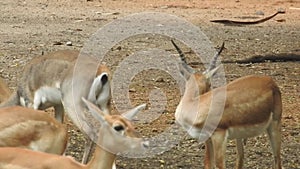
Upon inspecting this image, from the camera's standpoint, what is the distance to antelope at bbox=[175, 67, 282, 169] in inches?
274

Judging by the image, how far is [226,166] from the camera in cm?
749

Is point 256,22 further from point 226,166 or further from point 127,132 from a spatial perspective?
point 127,132

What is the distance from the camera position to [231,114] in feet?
23.1

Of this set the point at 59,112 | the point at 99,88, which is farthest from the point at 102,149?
the point at 59,112

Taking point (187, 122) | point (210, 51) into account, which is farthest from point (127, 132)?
point (210, 51)

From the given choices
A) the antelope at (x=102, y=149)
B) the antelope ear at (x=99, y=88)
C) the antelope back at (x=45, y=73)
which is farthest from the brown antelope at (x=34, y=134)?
the antelope back at (x=45, y=73)

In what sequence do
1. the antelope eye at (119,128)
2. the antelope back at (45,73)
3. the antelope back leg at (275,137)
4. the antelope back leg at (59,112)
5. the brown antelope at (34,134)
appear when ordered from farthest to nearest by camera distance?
the antelope back leg at (59,112) → the antelope back at (45,73) → the antelope back leg at (275,137) → the brown antelope at (34,134) → the antelope eye at (119,128)

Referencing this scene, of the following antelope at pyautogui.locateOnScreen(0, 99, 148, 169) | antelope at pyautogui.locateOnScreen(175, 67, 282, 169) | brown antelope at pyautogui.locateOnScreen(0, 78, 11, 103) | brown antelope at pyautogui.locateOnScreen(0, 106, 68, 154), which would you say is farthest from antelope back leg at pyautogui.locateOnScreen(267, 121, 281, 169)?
brown antelope at pyautogui.locateOnScreen(0, 78, 11, 103)

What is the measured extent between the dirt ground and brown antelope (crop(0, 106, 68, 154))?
132 cm

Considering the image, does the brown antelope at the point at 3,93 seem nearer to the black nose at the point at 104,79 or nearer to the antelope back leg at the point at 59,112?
the antelope back leg at the point at 59,112

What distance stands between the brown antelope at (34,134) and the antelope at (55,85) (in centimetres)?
120

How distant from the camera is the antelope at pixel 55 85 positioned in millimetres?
7566

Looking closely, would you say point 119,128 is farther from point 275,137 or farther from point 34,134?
point 275,137

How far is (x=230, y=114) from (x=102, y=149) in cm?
198
